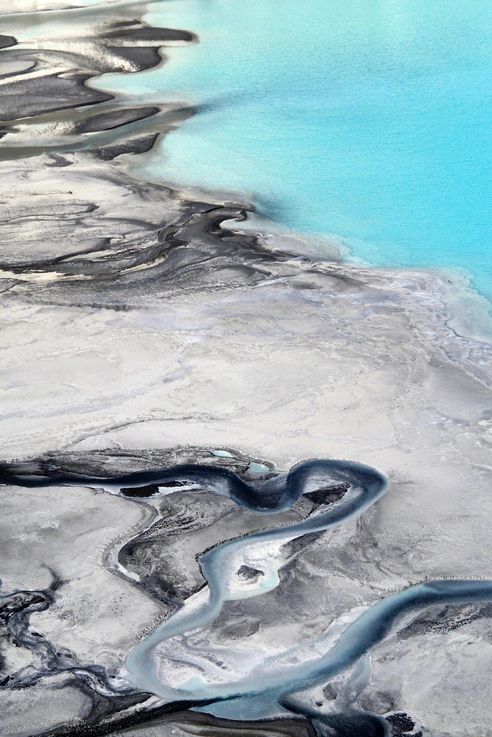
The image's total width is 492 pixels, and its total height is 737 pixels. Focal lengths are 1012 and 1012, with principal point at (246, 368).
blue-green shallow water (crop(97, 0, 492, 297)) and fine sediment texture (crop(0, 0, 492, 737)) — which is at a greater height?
blue-green shallow water (crop(97, 0, 492, 297))

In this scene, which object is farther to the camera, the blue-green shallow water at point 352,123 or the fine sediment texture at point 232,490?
the blue-green shallow water at point 352,123

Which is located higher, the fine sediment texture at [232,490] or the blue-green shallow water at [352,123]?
the blue-green shallow water at [352,123]

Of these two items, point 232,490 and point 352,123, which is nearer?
point 232,490

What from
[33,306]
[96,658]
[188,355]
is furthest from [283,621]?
[33,306]

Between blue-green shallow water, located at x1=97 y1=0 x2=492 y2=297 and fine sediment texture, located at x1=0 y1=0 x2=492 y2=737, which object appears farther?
blue-green shallow water, located at x1=97 y1=0 x2=492 y2=297

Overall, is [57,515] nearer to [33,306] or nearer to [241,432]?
[241,432]
